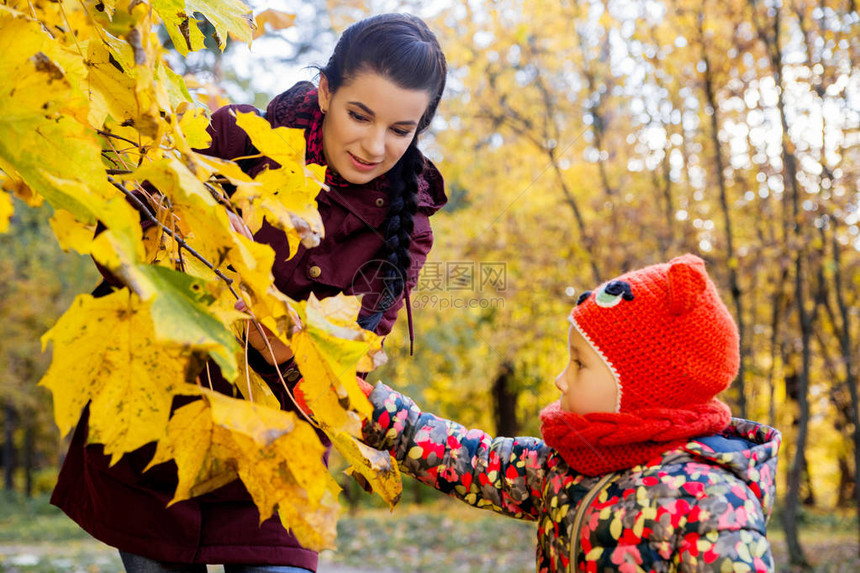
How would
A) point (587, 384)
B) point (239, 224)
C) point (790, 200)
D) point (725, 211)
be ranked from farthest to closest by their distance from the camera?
point (790, 200) < point (725, 211) < point (587, 384) < point (239, 224)

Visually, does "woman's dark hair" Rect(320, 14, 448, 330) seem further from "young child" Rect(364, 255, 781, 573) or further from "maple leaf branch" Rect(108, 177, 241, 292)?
"maple leaf branch" Rect(108, 177, 241, 292)

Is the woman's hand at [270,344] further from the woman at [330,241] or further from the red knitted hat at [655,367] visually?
the red knitted hat at [655,367]

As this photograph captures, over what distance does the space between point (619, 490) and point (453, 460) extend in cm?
37

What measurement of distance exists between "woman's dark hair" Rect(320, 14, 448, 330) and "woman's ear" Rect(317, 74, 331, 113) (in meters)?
0.01

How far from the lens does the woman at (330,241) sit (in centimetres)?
143

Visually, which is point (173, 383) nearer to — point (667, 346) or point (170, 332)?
point (170, 332)

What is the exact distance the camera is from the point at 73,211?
24.6 inches

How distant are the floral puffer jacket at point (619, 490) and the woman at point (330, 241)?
Answer: 0.29 m

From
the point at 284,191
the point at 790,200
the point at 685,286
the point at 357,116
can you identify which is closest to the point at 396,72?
the point at 357,116

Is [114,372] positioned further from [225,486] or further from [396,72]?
[396,72]

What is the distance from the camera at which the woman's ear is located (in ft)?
5.67

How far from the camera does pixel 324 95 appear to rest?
1750mm

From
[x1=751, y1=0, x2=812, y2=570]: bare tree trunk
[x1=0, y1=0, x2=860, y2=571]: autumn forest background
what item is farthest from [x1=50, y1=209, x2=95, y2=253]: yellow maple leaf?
[x1=751, y1=0, x2=812, y2=570]: bare tree trunk

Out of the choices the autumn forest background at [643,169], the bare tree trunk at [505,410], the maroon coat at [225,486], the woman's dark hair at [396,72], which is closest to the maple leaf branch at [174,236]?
the maroon coat at [225,486]
